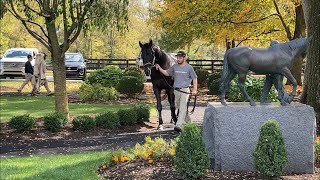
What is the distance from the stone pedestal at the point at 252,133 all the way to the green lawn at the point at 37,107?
9510 mm

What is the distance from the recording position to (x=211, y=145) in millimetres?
7312

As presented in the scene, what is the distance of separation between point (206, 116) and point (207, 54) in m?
66.6

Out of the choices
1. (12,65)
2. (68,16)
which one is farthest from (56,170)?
(12,65)

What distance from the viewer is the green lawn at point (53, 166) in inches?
297

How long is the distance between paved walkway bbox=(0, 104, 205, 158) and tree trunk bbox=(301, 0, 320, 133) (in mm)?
3325

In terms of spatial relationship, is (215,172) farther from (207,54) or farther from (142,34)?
(207,54)

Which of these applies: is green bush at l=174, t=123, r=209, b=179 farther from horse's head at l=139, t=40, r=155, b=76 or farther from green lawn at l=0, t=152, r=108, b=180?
horse's head at l=139, t=40, r=155, b=76

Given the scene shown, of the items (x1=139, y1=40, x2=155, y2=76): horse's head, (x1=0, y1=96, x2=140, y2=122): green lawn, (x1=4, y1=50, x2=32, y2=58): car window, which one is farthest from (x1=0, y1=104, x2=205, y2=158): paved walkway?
(x1=4, y1=50, x2=32, y2=58): car window

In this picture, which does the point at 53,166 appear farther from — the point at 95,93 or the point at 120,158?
the point at 95,93

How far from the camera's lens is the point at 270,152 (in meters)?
6.25

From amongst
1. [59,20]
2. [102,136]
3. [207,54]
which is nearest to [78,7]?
[59,20]

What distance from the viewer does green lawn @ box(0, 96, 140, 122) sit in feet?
53.7

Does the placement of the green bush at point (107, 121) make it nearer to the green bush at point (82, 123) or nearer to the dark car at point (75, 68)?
the green bush at point (82, 123)

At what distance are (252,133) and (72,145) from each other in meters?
5.38
